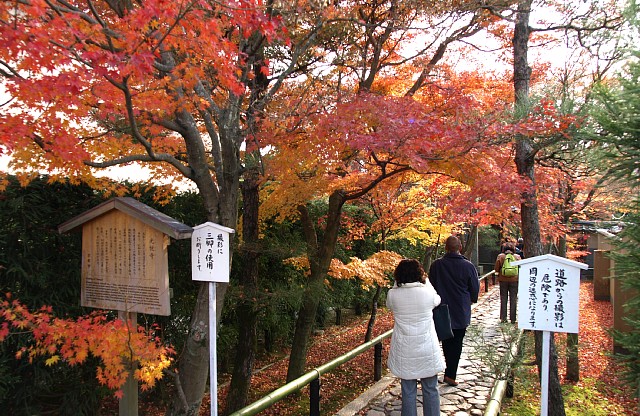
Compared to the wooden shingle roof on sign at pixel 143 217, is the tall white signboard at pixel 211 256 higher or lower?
lower

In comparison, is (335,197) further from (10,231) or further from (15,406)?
(15,406)

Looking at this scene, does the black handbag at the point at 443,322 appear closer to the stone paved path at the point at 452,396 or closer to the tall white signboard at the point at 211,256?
the stone paved path at the point at 452,396

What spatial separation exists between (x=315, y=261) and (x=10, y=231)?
4335mm

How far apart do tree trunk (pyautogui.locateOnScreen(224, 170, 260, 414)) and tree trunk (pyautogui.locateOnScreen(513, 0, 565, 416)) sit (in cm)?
364

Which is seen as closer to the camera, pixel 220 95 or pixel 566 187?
pixel 220 95

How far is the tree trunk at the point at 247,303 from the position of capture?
635cm

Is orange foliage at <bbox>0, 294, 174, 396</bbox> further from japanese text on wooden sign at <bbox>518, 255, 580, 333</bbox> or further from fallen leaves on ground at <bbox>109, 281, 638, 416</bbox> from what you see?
japanese text on wooden sign at <bbox>518, 255, 580, 333</bbox>

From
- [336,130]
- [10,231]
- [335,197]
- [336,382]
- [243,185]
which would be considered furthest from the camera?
[336,382]

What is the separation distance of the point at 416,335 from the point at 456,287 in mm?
1503

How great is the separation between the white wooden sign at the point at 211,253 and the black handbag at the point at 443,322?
2.96 m

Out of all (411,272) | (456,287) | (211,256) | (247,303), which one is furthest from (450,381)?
(211,256)

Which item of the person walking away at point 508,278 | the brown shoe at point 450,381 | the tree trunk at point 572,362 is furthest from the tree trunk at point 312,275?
the person walking away at point 508,278

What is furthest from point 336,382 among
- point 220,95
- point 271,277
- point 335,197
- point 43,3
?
point 43,3

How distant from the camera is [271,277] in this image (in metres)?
9.03
